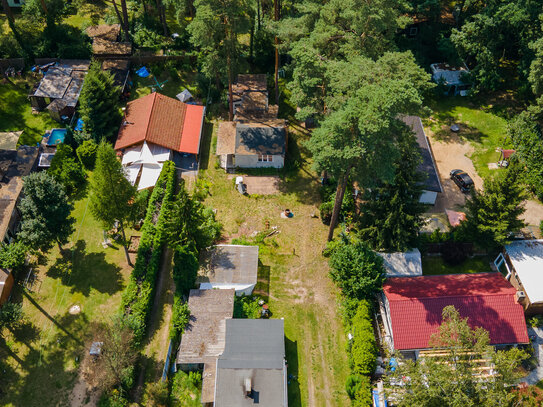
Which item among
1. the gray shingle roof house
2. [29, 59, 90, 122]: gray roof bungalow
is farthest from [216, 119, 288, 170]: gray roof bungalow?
the gray shingle roof house

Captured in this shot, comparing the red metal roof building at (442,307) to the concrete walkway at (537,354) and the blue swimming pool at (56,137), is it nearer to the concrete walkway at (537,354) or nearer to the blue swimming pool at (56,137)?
the concrete walkway at (537,354)

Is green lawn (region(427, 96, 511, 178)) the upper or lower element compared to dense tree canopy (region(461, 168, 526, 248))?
upper

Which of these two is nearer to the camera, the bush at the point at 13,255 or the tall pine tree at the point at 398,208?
the tall pine tree at the point at 398,208

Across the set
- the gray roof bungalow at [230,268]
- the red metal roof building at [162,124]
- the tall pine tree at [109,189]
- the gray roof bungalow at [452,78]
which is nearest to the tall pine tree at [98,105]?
the red metal roof building at [162,124]

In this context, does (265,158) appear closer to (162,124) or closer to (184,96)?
(162,124)

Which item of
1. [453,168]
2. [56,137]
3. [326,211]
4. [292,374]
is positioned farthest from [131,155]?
[453,168]

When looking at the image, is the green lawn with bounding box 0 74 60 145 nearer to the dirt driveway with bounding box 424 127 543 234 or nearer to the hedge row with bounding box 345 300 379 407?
the hedge row with bounding box 345 300 379 407
